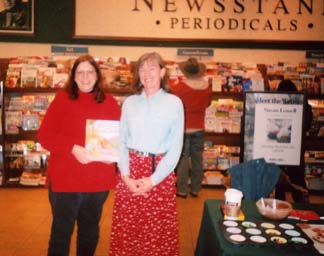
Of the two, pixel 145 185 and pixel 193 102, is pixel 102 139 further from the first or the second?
pixel 193 102

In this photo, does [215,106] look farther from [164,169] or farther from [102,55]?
[164,169]

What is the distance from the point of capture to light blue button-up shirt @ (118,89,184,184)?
8.17 ft

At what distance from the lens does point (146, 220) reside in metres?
2.53

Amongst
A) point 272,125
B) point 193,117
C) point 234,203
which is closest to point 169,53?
point 193,117

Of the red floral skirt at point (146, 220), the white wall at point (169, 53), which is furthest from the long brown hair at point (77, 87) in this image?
the white wall at point (169, 53)

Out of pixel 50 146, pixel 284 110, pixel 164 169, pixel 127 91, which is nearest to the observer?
pixel 164 169

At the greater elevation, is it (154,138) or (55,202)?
(154,138)

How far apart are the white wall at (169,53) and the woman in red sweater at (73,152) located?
12.3ft

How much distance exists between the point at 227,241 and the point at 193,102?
370 centimetres

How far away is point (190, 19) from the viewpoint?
20.6 feet

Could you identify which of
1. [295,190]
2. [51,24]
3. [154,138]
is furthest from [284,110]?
[51,24]

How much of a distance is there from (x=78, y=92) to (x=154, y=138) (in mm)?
625

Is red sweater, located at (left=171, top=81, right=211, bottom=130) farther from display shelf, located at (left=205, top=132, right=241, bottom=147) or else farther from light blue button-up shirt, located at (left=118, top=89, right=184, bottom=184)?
light blue button-up shirt, located at (left=118, top=89, right=184, bottom=184)

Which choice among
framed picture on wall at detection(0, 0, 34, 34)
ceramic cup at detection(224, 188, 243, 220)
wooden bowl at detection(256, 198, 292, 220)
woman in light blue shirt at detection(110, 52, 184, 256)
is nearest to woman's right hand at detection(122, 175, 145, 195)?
woman in light blue shirt at detection(110, 52, 184, 256)
